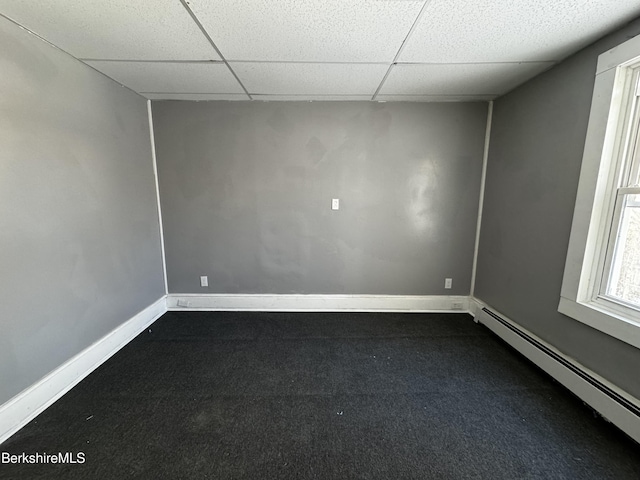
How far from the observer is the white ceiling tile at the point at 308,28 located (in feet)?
4.35

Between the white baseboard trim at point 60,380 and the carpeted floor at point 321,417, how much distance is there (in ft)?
0.19

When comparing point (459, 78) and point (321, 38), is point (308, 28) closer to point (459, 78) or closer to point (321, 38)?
point (321, 38)

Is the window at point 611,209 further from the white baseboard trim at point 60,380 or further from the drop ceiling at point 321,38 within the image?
the white baseboard trim at point 60,380

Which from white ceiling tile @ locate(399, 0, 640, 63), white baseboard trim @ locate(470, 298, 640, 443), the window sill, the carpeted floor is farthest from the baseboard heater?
white ceiling tile @ locate(399, 0, 640, 63)

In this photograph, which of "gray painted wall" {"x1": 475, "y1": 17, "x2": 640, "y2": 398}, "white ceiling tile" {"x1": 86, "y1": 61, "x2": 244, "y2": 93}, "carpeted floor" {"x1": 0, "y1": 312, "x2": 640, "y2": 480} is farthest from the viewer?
"white ceiling tile" {"x1": 86, "y1": 61, "x2": 244, "y2": 93}

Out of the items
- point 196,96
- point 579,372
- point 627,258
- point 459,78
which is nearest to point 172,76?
point 196,96

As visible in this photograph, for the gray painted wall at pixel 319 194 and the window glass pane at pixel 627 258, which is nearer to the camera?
the window glass pane at pixel 627 258

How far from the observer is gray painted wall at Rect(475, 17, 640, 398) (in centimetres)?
164

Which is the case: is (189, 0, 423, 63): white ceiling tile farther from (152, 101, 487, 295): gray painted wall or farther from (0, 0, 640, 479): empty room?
(152, 101, 487, 295): gray painted wall

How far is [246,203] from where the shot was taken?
2.85m

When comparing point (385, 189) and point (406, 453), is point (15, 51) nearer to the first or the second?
point (385, 189)

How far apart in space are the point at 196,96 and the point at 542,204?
3.26 m

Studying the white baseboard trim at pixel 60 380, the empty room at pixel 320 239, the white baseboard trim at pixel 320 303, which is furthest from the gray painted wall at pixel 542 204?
the white baseboard trim at pixel 60 380

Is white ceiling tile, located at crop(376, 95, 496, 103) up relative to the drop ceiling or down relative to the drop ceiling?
up
